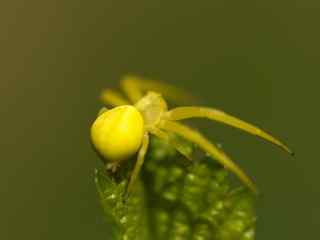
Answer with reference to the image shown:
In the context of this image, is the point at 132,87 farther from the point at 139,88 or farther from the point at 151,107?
the point at 151,107

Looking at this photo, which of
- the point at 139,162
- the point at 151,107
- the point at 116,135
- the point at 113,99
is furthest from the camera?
the point at 113,99

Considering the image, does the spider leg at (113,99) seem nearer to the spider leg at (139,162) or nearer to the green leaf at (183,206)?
the spider leg at (139,162)

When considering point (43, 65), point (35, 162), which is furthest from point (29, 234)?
point (43, 65)

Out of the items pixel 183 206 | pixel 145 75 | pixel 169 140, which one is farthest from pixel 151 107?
pixel 145 75

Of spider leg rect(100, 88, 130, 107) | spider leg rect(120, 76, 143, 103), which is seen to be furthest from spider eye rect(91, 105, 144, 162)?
spider leg rect(120, 76, 143, 103)

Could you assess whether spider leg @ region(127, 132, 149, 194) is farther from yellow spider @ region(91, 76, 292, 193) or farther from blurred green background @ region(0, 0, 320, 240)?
blurred green background @ region(0, 0, 320, 240)

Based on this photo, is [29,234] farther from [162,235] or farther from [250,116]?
[162,235]
